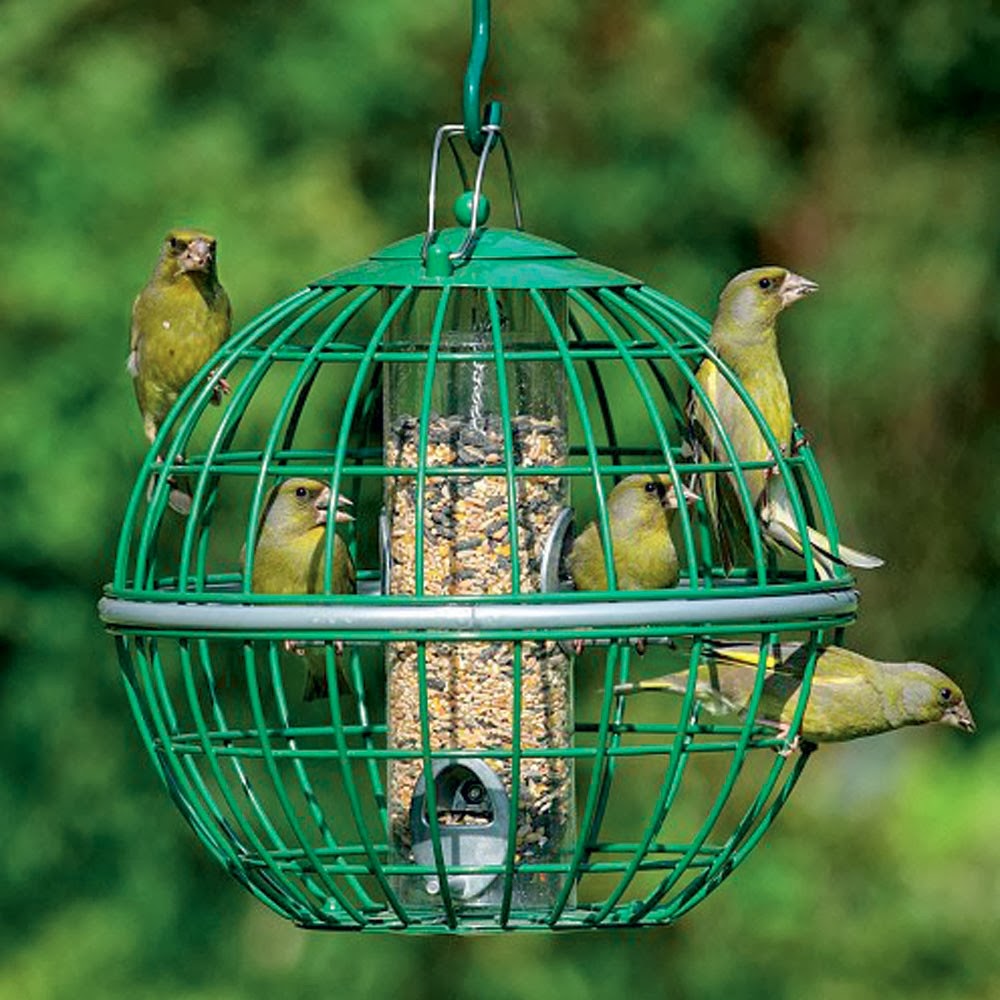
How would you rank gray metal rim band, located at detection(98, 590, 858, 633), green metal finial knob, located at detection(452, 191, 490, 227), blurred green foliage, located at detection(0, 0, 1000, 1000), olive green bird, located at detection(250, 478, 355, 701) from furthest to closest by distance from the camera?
blurred green foliage, located at detection(0, 0, 1000, 1000)
olive green bird, located at detection(250, 478, 355, 701)
green metal finial knob, located at detection(452, 191, 490, 227)
gray metal rim band, located at detection(98, 590, 858, 633)

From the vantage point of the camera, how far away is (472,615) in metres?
5.48

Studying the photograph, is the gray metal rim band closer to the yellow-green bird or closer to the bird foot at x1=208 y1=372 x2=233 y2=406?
the yellow-green bird

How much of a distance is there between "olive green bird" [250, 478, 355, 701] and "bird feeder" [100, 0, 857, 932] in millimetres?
131

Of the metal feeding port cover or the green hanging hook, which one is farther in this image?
the metal feeding port cover

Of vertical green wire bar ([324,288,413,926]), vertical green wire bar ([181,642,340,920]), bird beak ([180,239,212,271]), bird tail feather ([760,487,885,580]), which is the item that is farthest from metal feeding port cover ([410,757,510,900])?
bird beak ([180,239,212,271])

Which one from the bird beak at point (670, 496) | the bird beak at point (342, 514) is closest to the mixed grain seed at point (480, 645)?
the bird beak at point (342, 514)

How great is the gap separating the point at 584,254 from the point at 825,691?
530cm

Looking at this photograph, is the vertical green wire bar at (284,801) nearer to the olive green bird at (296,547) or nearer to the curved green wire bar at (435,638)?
the curved green wire bar at (435,638)

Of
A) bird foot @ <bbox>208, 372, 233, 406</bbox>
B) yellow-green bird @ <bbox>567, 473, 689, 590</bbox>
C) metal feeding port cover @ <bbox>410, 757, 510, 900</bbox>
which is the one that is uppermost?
bird foot @ <bbox>208, 372, 233, 406</bbox>

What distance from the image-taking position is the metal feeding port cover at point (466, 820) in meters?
6.13

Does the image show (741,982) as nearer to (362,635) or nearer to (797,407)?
(797,407)

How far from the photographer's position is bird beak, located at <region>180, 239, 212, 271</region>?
6.99m

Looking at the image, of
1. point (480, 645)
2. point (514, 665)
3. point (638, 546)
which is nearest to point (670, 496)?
point (638, 546)

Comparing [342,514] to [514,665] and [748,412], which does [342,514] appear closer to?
[514,665]
